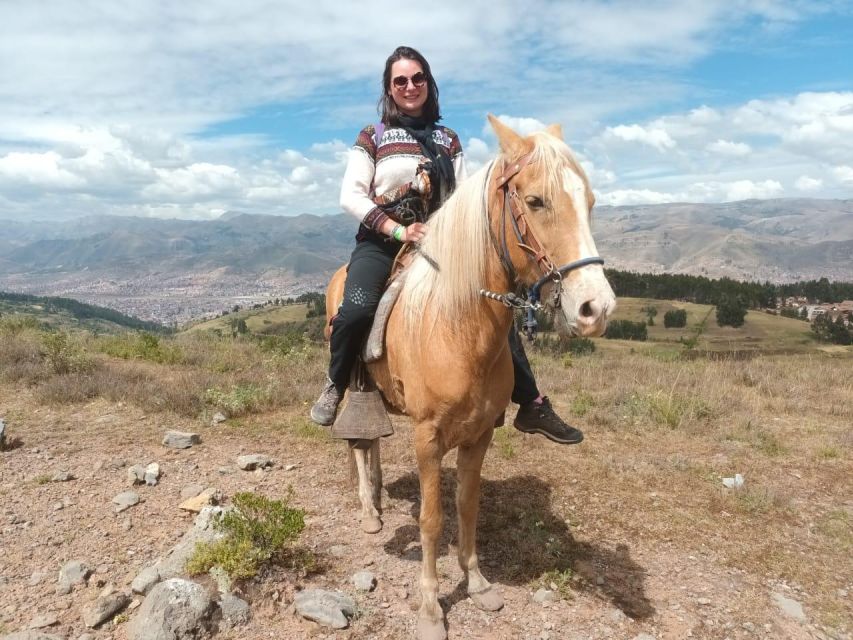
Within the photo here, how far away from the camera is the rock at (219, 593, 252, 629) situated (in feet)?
10.6

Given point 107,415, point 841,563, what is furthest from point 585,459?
point 107,415

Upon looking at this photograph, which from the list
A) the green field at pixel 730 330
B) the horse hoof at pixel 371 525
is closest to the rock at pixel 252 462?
the horse hoof at pixel 371 525

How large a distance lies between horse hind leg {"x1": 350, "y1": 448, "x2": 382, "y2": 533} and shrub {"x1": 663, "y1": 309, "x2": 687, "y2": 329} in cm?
5857

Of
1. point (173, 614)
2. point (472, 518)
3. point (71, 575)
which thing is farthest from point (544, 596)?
point (71, 575)

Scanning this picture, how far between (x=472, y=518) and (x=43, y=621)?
9.69 feet

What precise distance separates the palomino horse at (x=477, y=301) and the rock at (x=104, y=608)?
6.69 feet

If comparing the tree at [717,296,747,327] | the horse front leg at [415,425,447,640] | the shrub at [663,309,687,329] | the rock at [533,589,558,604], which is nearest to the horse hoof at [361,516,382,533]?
the horse front leg at [415,425,447,640]

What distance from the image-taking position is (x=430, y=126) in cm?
390

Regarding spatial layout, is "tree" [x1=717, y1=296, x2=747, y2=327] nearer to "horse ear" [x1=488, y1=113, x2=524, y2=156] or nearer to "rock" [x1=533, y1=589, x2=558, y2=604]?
→ "rock" [x1=533, y1=589, x2=558, y2=604]

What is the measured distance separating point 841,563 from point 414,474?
4.01m

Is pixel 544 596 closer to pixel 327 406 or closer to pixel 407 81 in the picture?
pixel 327 406

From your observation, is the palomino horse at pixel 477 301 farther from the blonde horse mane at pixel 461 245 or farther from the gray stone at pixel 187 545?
the gray stone at pixel 187 545

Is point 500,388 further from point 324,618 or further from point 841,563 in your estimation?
point 841,563

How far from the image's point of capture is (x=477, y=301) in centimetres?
293
